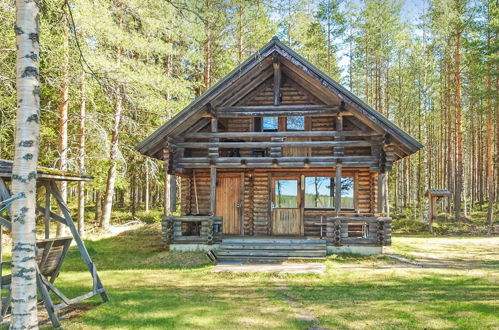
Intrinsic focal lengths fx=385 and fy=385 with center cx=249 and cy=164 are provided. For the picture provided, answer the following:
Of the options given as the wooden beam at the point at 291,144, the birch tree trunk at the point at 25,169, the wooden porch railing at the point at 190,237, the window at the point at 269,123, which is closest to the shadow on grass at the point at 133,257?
the wooden porch railing at the point at 190,237

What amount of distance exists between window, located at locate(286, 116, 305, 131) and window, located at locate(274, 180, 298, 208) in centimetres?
225

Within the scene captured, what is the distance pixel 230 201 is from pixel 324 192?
4013 millimetres

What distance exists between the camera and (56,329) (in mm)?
6188

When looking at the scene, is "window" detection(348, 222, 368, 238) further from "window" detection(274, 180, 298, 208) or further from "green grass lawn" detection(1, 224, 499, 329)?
"window" detection(274, 180, 298, 208)

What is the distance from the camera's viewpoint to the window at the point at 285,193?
53.4ft

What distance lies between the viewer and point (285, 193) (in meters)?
16.4

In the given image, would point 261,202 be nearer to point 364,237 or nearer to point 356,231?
point 356,231

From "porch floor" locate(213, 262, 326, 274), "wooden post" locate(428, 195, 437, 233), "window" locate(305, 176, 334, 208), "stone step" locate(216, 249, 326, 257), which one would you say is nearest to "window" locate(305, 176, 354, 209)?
"window" locate(305, 176, 334, 208)

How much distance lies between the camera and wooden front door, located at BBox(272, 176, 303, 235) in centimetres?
1606

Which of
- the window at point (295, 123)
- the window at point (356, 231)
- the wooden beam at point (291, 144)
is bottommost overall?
the window at point (356, 231)

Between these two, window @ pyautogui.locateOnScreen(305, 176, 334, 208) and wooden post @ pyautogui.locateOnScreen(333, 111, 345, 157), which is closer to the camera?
wooden post @ pyautogui.locateOnScreen(333, 111, 345, 157)

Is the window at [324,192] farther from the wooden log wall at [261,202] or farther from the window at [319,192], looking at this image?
the wooden log wall at [261,202]

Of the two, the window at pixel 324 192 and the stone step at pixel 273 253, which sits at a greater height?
the window at pixel 324 192

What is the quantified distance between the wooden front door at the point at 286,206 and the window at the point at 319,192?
42 centimetres
